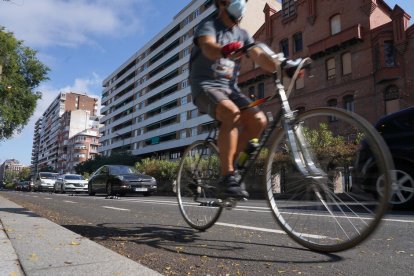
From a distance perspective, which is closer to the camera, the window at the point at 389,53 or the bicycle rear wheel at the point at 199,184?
the bicycle rear wheel at the point at 199,184

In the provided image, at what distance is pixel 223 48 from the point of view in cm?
303

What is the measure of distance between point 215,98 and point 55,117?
160 meters

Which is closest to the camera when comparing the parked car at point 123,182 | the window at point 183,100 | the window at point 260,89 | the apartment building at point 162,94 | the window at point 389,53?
the parked car at point 123,182

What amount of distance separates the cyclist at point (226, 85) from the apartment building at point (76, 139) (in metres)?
124

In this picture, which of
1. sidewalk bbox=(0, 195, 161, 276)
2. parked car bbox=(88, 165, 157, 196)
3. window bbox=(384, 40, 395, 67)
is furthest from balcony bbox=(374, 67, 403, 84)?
sidewalk bbox=(0, 195, 161, 276)

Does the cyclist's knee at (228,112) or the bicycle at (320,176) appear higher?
the cyclist's knee at (228,112)

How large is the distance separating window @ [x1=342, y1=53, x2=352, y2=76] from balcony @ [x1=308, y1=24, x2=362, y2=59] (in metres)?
0.82

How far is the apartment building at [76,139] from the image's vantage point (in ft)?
417

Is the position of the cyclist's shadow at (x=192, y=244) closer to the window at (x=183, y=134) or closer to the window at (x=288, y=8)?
the window at (x=288, y=8)

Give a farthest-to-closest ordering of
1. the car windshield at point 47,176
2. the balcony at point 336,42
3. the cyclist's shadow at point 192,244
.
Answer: the car windshield at point 47,176, the balcony at point 336,42, the cyclist's shadow at point 192,244

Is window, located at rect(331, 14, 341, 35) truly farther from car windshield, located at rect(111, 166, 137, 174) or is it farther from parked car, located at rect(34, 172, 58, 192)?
parked car, located at rect(34, 172, 58, 192)

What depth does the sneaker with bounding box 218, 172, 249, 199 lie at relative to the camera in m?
3.16

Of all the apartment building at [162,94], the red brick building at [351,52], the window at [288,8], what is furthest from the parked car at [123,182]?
the apartment building at [162,94]

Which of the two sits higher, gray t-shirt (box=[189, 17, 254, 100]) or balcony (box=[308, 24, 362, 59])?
balcony (box=[308, 24, 362, 59])
